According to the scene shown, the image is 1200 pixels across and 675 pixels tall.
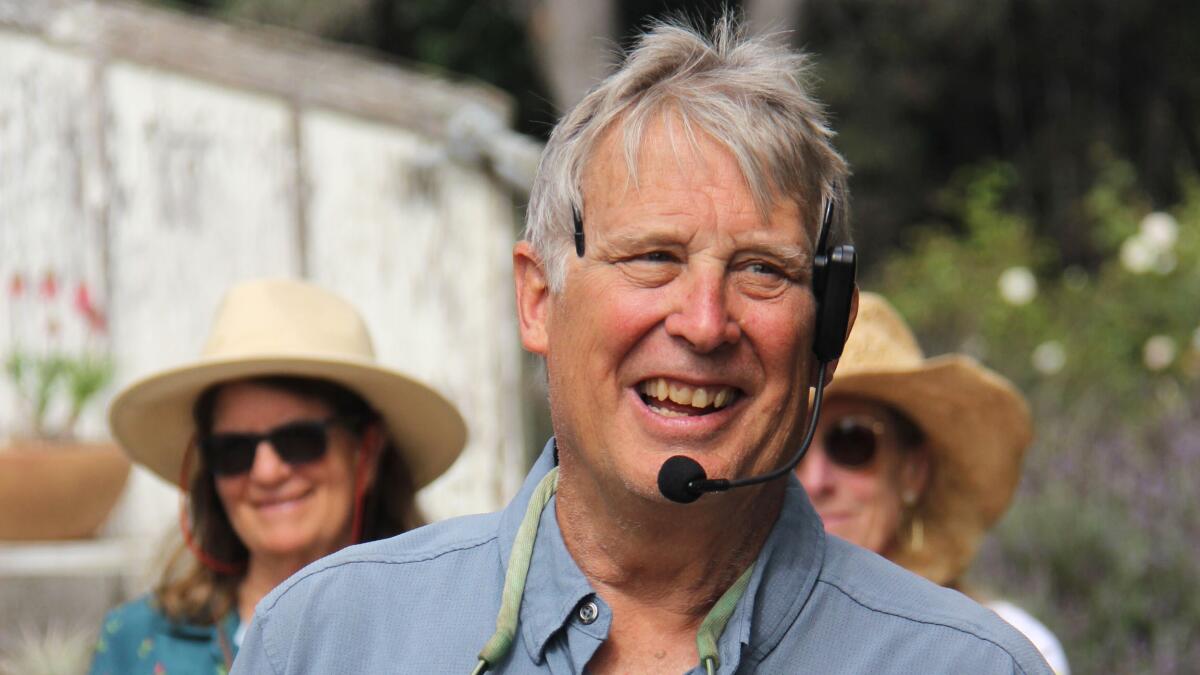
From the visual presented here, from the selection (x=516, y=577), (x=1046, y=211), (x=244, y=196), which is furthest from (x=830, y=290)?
(x=1046, y=211)

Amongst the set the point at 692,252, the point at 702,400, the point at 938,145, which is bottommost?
the point at 938,145

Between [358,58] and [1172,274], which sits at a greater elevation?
[358,58]

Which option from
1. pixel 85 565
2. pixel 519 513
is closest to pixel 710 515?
pixel 519 513

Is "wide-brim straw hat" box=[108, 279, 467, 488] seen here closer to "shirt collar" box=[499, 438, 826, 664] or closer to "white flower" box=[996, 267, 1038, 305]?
"shirt collar" box=[499, 438, 826, 664]

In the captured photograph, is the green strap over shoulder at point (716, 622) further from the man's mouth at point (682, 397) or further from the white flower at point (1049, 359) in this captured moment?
the white flower at point (1049, 359)

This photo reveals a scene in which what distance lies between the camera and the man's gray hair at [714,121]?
1.88 meters

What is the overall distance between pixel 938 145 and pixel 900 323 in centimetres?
1179

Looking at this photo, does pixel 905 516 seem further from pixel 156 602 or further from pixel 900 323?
pixel 156 602

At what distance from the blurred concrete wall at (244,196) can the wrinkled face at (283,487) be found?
1.87m

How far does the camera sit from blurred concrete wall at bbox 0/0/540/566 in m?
5.45

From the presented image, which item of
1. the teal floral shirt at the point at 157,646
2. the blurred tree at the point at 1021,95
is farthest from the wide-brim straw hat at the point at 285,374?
the blurred tree at the point at 1021,95

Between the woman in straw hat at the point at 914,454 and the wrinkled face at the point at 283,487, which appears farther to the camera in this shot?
the woman in straw hat at the point at 914,454

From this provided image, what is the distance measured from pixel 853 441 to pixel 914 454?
25cm

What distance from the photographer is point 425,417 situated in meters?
3.69
